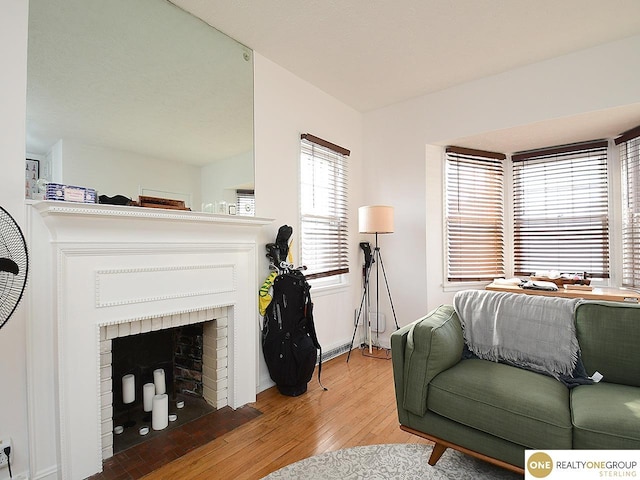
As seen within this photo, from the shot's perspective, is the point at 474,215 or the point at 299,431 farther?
the point at 474,215

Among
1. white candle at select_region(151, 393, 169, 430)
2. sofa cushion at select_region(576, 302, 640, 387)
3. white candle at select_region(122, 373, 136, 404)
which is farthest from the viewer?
white candle at select_region(122, 373, 136, 404)

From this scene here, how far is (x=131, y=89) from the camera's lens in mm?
2090

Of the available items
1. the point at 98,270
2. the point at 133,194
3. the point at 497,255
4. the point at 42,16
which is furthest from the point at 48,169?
the point at 497,255

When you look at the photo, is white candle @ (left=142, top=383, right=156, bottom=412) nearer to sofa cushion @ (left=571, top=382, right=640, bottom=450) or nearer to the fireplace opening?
the fireplace opening

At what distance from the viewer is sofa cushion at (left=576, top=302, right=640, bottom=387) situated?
1859 mm

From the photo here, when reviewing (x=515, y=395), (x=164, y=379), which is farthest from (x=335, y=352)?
(x=515, y=395)

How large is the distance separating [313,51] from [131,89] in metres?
1.52

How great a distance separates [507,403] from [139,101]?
8.89ft

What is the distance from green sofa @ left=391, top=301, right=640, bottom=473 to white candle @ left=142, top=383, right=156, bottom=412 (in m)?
1.76

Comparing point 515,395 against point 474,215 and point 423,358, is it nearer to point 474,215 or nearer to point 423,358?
point 423,358

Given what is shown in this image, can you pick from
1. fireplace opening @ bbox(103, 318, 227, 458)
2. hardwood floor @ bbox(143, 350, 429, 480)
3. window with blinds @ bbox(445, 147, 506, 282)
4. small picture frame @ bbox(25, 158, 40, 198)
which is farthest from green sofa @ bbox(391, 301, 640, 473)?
small picture frame @ bbox(25, 158, 40, 198)

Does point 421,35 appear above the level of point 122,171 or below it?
above

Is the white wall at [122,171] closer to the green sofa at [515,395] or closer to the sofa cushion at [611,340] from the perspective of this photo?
the green sofa at [515,395]

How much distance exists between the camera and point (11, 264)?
1383 millimetres
